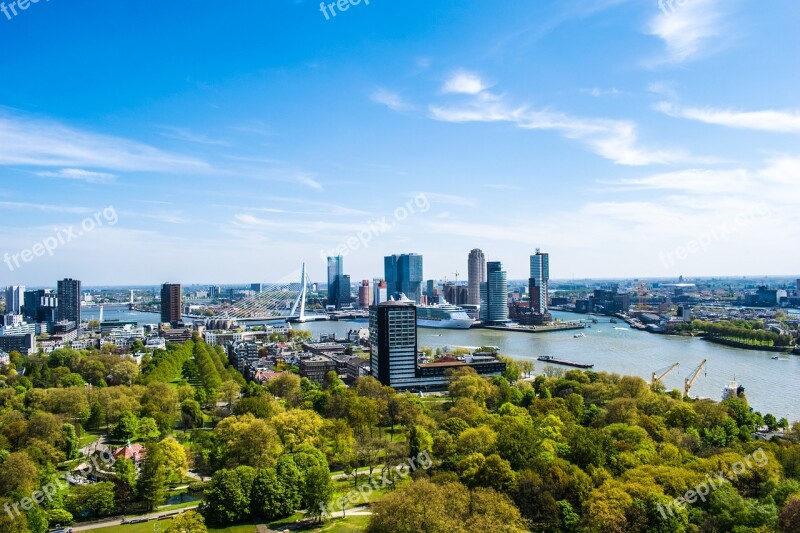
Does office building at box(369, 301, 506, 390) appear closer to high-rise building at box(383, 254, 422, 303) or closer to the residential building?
the residential building

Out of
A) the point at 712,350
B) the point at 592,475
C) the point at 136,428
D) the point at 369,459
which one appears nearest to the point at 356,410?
the point at 369,459

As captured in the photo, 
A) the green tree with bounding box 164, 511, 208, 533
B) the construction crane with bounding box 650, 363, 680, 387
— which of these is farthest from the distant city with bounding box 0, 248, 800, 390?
the green tree with bounding box 164, 511, 208, 533

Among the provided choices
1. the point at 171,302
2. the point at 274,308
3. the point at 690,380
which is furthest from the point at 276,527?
the point at 274,308

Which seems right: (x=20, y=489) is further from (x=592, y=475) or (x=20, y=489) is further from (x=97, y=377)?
(x=97, y=377)

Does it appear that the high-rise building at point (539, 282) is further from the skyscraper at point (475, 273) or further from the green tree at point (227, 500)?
the green tree at point (227, 500)

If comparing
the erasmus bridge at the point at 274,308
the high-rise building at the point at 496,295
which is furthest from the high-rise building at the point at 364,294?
the high-rise building at the point at 496,295
